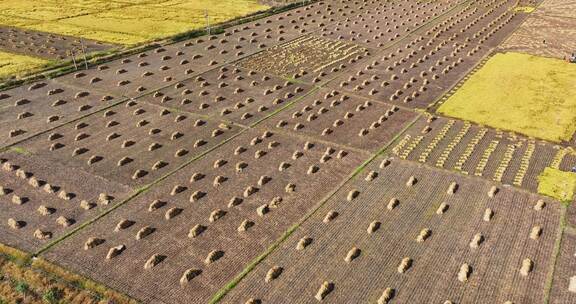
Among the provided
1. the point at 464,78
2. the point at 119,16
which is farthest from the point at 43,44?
the point at 464,78

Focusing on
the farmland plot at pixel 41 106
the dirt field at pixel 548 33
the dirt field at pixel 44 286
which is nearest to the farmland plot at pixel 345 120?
the farmland plot at pixel 41 106

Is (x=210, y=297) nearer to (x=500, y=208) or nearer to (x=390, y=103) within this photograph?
(x=500, y=208)

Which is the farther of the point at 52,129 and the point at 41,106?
the point at 41,106

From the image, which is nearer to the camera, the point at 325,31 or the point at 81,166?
the point at 81,166

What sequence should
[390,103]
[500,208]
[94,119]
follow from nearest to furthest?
[500,208] < [94,119] < [390,103]

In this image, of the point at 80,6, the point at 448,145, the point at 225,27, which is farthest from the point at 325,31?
the point at 80,6

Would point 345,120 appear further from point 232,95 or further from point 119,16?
point 119,16
